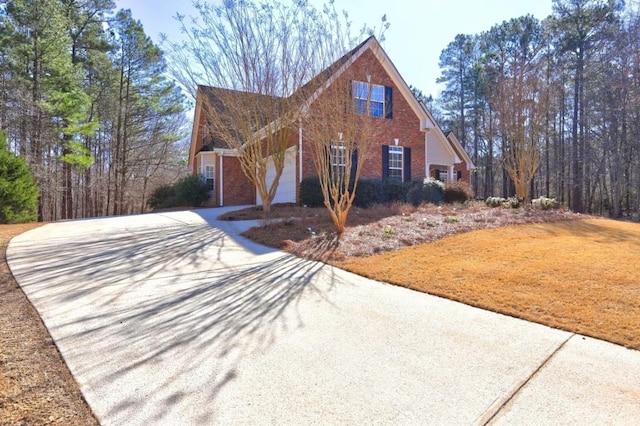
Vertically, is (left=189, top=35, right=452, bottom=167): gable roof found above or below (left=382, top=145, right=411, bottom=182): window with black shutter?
above

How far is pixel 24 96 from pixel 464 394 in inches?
883

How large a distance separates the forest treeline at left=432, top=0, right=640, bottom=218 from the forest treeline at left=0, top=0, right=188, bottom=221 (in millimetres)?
21156

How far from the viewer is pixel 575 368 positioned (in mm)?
3010

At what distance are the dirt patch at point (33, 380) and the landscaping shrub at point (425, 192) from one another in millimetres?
13240

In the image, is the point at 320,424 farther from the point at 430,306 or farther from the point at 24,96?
the point at 24,96

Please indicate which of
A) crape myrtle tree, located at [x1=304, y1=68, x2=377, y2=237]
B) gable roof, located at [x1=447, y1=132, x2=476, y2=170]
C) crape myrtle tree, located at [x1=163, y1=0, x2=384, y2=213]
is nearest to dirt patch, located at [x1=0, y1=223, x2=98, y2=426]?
crape myrtle tree, located at [x1=304, y1=68, x2=377, y2=237]

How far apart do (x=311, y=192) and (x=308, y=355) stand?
35.5ft

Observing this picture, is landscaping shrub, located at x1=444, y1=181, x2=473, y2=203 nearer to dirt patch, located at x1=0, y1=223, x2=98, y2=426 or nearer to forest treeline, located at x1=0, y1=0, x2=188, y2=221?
dirt patch, located at x1=0, y1=223, x2=98, y2=426

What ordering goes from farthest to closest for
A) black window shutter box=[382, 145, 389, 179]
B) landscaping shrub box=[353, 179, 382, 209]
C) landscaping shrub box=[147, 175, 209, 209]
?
landscaping shrub box=[147, 175, 209, 209]
black window shutter box=[382, 145, 389, 179]
landscaping shrub box=[353, 179, 382, 209]

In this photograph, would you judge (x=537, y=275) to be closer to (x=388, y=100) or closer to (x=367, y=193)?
(x=367, y=193)

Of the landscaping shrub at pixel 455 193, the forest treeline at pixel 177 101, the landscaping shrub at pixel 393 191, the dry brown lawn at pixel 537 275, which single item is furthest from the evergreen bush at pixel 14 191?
the landscaping shrub at pixel 455 193

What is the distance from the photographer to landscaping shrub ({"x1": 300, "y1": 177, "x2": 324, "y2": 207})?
539 inches

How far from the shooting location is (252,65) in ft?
38.7

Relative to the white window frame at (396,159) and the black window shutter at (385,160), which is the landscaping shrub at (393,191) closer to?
the black window shutter at (385,160)
